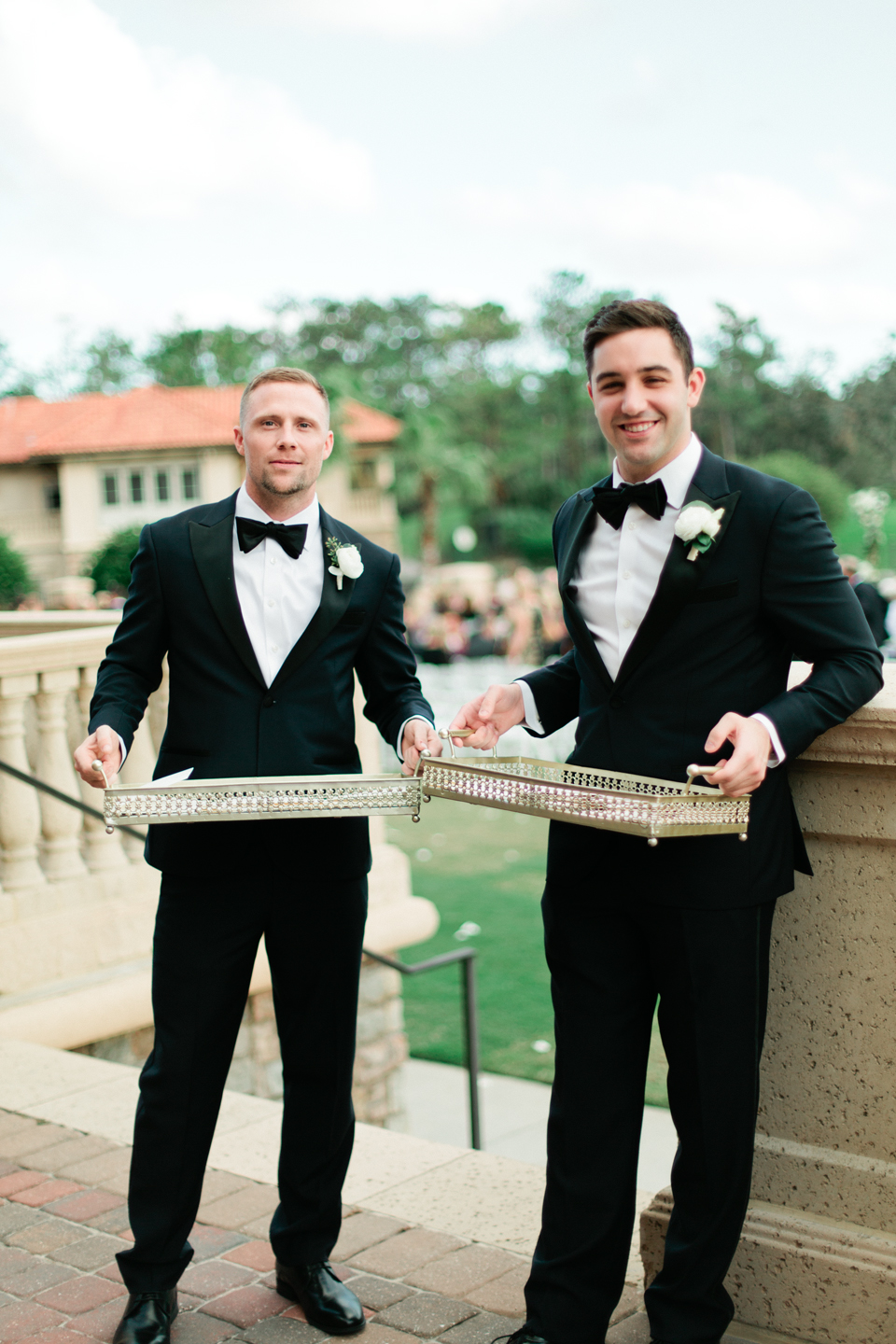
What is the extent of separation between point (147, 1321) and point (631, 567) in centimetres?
186

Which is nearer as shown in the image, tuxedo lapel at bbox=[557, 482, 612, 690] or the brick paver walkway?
tuxedo lapel at bbox=[557, 482, 612, 690]

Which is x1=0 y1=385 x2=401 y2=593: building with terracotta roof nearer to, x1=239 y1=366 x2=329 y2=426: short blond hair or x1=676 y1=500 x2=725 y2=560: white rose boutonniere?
x1=239 y1=366 x2=329 y2=426: short blond hair

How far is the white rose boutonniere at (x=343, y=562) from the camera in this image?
2.69 m

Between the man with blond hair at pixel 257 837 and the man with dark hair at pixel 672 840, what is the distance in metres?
0.48

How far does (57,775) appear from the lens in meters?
5.08

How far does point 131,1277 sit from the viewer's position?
105 inches

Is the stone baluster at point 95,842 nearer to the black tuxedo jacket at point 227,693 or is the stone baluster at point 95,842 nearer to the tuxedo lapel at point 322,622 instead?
the black tuxedo jacket at point 227,693

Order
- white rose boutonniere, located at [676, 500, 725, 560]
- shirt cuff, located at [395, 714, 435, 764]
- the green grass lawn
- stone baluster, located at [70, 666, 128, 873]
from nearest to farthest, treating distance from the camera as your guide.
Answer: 1. white rose boutonniere, located at [676, 500, 725, 560]
2. shirt cuff, located at [395, 714, 435, 764]
3. stone baluster, located at [70, 666, 128, 873]
4. the green grass lawn

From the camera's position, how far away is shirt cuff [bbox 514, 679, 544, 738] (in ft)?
8.63

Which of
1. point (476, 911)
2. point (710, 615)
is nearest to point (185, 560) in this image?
point (710, 615)

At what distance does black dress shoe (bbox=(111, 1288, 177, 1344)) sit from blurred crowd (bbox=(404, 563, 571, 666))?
13.0 m

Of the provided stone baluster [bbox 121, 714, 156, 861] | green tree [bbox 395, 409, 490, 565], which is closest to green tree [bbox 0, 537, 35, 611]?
stone baluster [bbox 121, 714, 156, 861]

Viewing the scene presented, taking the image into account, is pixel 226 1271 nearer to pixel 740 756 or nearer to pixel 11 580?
pixel 740 756

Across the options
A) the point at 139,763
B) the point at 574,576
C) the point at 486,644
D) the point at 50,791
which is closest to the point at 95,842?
the point at 139,763
